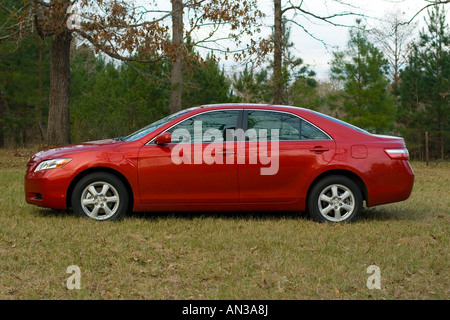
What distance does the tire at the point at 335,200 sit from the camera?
8.03 metres

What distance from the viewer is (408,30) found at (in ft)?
149

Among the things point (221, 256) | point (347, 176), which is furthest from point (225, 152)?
point (221, 256)

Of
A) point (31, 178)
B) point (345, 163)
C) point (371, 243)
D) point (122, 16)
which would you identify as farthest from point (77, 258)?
point (122, 16)

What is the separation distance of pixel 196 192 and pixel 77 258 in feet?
7.66

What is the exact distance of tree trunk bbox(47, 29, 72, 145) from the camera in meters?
20.2

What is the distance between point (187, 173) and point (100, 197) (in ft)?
3.89

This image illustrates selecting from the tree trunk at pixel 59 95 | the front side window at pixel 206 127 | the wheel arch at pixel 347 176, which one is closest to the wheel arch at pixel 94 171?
the front side window at pixel 206 127

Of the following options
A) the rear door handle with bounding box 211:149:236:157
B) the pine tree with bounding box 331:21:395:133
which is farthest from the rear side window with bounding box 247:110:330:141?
the pine tree with bounding box 331:21:395:133

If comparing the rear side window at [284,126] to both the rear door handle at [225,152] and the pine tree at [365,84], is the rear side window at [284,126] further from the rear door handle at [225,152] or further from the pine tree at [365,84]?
the pine tree at [365,84]

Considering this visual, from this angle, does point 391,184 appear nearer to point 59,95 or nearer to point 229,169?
point 229,169

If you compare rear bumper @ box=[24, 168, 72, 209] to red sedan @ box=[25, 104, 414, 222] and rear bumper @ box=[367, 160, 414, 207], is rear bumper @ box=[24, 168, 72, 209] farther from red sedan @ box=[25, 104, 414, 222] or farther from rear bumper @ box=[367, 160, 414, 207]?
rear bumper @ box=[367, 160, 414, 207]

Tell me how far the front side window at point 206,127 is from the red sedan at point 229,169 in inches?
0.5
